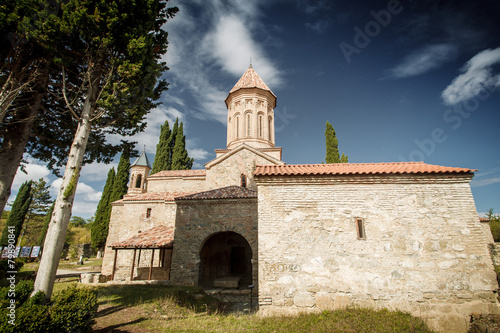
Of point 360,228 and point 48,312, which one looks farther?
point 360,228

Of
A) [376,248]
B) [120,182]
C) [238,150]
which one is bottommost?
[376,248]

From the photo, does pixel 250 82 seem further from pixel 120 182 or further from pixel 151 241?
pixel 120 182

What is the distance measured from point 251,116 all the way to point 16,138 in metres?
11.0

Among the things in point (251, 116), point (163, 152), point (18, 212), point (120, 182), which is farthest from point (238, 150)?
point (18, 212)

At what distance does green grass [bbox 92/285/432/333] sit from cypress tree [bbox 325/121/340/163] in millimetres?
16706

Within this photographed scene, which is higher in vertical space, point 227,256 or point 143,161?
point 143,161

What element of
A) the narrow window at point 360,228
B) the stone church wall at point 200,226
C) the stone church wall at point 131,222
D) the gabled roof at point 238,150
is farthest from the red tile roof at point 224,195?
the narrow window at point 360,228

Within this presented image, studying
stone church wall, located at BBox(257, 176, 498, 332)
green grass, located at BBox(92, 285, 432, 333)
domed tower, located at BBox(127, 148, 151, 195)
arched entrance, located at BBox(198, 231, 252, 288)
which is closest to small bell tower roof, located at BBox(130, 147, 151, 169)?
domed tower, located at BBox(127, 148, 151, 195)

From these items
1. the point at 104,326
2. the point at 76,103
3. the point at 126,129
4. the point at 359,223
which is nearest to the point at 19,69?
the point at 76,103

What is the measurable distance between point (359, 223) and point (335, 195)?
0.91m

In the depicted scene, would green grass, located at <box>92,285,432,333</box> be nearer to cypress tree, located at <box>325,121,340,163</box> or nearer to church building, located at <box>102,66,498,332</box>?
church building, located at <box>102,66,498,332</box>

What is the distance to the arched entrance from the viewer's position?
11.6 meters

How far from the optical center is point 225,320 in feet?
19.3

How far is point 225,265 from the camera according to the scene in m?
11.8
